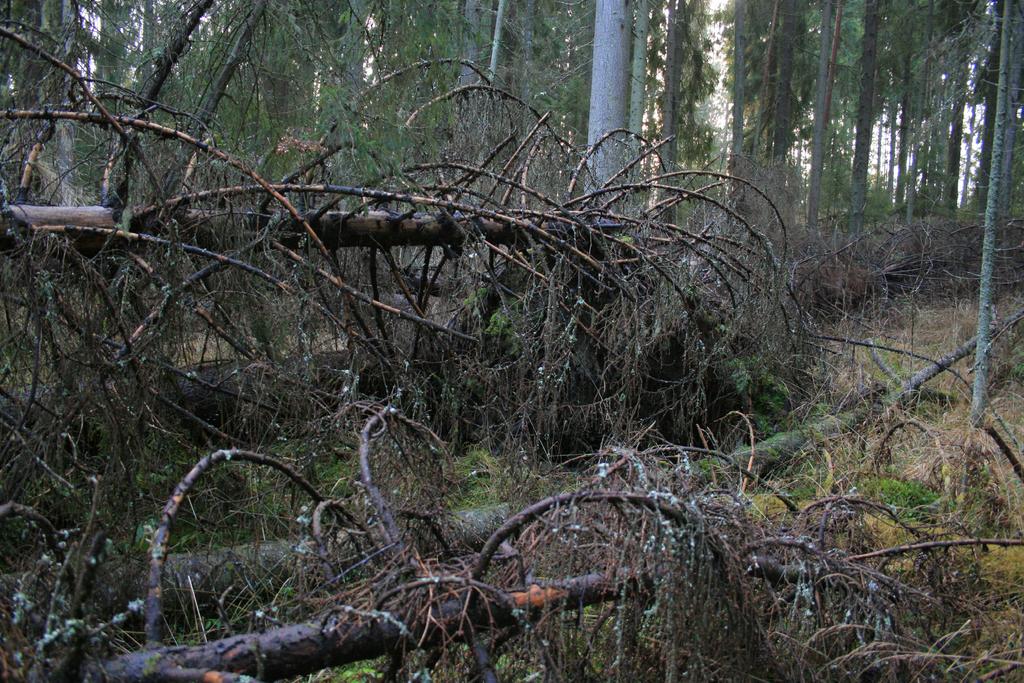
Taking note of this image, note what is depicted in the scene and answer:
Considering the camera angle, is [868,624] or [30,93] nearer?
[868,624]

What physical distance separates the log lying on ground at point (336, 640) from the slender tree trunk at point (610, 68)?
6681 mm

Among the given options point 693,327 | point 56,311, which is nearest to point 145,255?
point 56,311

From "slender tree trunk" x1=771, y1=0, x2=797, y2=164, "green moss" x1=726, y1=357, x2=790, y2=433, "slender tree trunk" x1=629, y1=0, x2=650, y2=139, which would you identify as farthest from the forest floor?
"slender tree trunk" x1=771, y1=0, x2=797, y2=164

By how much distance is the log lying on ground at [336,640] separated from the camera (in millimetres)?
1790

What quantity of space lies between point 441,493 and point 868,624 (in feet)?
Answer: 5.46

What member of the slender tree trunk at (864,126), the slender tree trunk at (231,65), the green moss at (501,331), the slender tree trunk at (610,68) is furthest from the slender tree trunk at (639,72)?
the slender tree trunk at (231,65)

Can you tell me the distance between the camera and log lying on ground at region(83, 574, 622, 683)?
1790mm

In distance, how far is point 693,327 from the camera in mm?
5129

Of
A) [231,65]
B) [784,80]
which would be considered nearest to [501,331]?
[231,65]

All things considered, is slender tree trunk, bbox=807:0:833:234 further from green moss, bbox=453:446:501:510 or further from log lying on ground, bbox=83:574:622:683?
log lying on ground, bbox=83:574:622:683

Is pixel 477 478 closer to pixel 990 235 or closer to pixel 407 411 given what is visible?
pixel 407 411

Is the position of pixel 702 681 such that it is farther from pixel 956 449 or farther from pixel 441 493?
pixel 956 449

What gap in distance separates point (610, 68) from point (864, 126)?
330 inches

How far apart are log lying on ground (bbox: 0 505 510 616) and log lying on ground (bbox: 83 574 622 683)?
475mm
